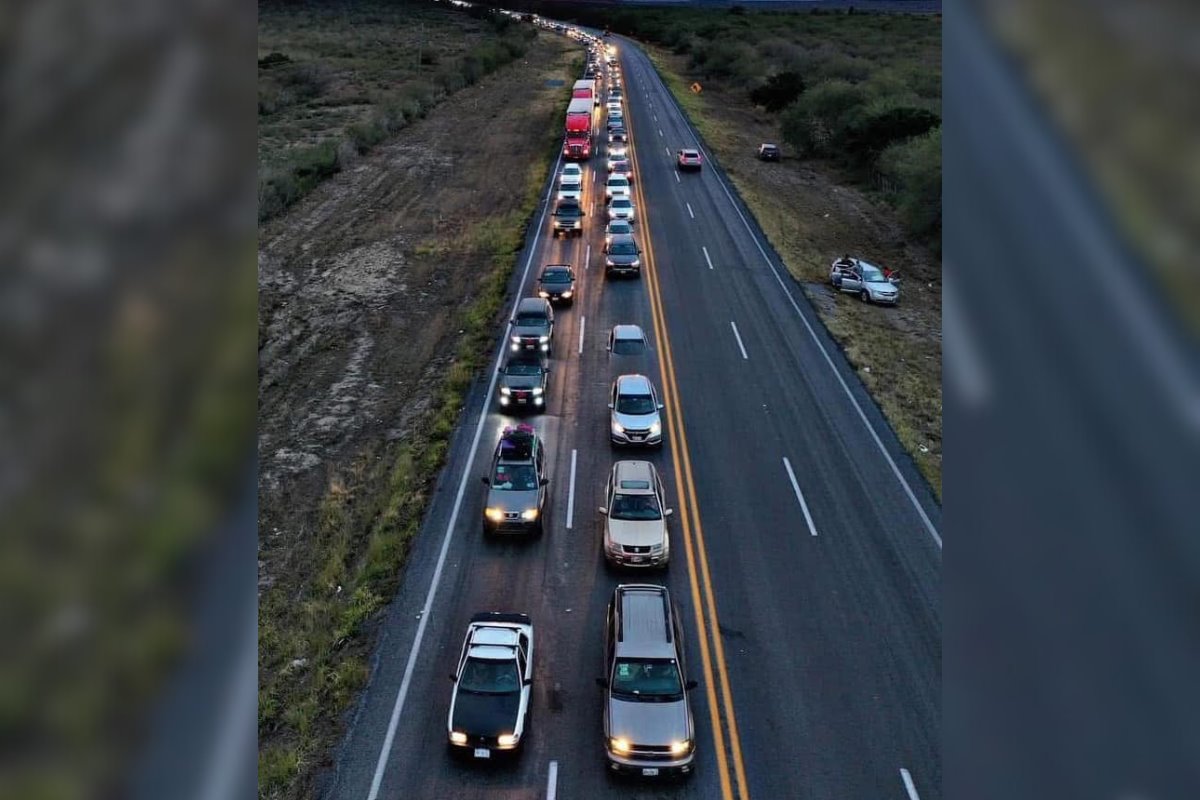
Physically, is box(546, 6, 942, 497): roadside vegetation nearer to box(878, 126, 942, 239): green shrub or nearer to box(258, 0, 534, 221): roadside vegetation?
box(878, 126, 942, 239): green shrub

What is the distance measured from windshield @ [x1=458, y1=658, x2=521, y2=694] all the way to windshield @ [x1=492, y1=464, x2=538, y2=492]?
500 centimetres

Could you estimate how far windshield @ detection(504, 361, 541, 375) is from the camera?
2261 cm

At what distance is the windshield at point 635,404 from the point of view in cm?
2070

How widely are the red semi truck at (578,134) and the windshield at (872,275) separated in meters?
23.5

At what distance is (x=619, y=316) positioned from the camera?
29.2m

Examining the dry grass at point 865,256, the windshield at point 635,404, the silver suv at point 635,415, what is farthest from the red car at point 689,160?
the windshield at point 635,404

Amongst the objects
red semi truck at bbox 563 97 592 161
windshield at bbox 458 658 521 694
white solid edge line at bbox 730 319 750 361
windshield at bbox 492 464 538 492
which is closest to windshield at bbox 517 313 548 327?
white solid edge line at bbox 730 319 750 361

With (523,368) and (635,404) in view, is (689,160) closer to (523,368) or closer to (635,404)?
(523,368)

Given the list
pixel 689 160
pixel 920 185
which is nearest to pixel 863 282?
pixel 920 185
